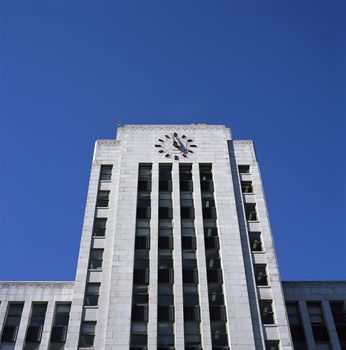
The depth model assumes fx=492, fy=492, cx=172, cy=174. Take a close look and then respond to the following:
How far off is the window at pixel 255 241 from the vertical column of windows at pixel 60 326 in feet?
59.4

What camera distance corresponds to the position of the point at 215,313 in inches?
1622

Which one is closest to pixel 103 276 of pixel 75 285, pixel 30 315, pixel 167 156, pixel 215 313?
pixel 75 285

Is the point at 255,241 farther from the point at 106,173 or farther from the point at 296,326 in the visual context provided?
the point at 106,173

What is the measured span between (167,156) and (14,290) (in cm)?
2155

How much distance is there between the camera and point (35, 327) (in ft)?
142

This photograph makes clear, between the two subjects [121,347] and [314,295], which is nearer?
[121,347]

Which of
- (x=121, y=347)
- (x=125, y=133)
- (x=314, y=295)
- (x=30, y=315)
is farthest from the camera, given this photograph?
(x=125, y=133)

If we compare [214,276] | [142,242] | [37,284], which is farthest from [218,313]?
[37,284]

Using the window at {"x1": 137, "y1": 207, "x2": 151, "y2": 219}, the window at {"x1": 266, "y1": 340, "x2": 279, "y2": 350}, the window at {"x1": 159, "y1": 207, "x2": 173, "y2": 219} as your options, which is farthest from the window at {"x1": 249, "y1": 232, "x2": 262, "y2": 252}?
the window at {"x1": 137, "y1": 207, "x2": 151, "y2": 219}

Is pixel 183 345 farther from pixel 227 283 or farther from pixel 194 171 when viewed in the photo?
pixel 194 171

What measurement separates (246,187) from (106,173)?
15603 millimetres

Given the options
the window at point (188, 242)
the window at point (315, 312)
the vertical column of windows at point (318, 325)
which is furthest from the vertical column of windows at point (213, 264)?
the window at point (315, 312)

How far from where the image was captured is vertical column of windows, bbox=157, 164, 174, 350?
40.2m

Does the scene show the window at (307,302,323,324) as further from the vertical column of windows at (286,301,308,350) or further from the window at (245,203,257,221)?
the window at (245,203,257,221)
